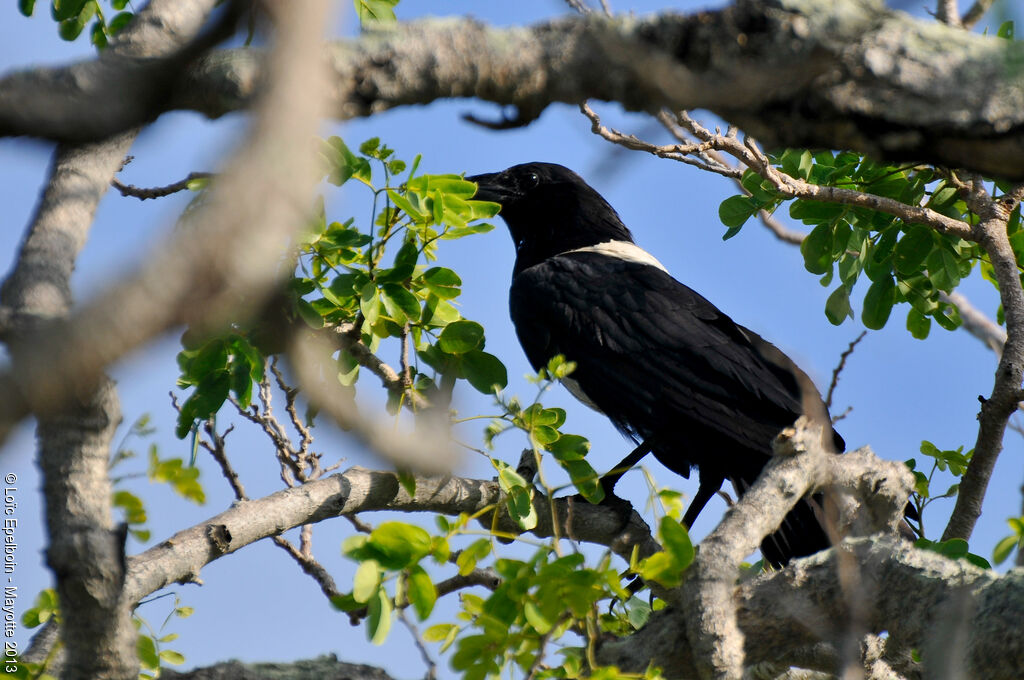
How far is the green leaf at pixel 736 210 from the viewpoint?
4.14 meters

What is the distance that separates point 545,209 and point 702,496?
2.05 m

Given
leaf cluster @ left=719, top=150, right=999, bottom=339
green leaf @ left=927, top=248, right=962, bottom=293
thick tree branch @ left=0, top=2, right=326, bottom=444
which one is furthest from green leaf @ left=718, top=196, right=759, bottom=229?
thick tree branch @ left=0, top=2, right=326, bottom=444

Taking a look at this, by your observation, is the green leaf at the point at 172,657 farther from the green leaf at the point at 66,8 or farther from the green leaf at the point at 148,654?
the green leaf at the point at 66,8

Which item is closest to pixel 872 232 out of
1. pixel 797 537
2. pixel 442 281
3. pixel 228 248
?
pixel 797 537

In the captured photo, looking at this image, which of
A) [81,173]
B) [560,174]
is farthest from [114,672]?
[560,174]

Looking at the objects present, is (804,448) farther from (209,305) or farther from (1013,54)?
(209,305)

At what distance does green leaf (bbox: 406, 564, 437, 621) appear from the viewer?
2191 millimetres

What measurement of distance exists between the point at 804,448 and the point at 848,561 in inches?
16.8

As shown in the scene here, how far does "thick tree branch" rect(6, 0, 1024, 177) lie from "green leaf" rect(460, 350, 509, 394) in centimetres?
162

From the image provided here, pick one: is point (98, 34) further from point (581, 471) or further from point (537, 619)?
point (537, 619)

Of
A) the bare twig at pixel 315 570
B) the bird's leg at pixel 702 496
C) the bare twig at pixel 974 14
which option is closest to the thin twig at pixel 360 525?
the bare twig at pixel 315 570

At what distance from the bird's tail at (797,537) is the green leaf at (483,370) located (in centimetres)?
139

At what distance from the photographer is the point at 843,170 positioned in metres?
4.00

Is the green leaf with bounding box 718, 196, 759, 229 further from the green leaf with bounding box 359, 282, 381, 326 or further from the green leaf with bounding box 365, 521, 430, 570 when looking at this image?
the green leaf with bounding box 365, 521, 430, 570
